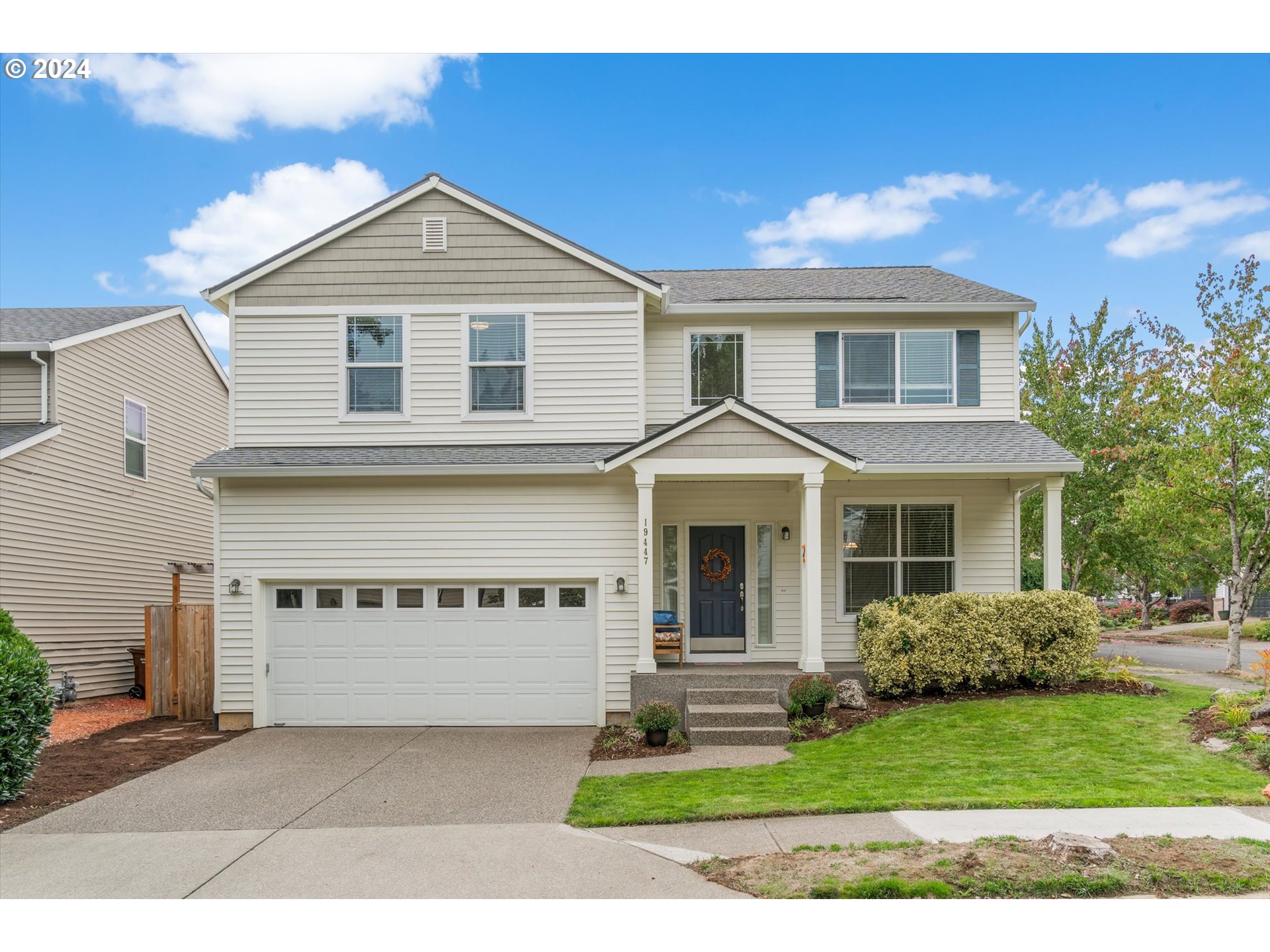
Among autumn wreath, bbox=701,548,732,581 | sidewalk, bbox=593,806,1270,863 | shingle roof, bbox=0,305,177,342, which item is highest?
shingle roof, bbox=0,305,177,342

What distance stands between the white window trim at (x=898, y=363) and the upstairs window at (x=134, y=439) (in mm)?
12487

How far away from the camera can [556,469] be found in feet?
37.8

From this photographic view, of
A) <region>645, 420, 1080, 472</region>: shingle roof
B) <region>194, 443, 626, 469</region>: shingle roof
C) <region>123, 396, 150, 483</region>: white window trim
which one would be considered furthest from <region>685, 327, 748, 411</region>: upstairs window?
<region>123, 396, 150, 483</region>: white window trim

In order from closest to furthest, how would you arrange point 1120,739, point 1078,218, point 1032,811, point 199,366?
point 1032,811, point 1120,739, point 1078,218, point 199,366

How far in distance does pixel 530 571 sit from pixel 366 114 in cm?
691

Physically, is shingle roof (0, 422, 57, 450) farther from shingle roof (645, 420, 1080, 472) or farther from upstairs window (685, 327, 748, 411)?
upstairs window (685, 327, 748, 411)

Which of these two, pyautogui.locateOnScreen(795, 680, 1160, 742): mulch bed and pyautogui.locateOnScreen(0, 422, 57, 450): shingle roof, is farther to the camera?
pyautogui.locateOnScreen(0, 422, 57, 450): shingle roof

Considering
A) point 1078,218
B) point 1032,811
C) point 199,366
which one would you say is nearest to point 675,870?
point 1032,811

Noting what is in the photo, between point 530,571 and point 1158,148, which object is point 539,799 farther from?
point 1158,148

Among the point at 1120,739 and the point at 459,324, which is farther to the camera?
the point at 459,324

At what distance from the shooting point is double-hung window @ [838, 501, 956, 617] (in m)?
12.8

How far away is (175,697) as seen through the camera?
42.0 feet

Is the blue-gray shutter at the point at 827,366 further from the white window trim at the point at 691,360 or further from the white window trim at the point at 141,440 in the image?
the white window trim at the point at 141,440

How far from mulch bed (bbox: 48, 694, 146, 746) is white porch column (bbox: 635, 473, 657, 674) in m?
7.24
